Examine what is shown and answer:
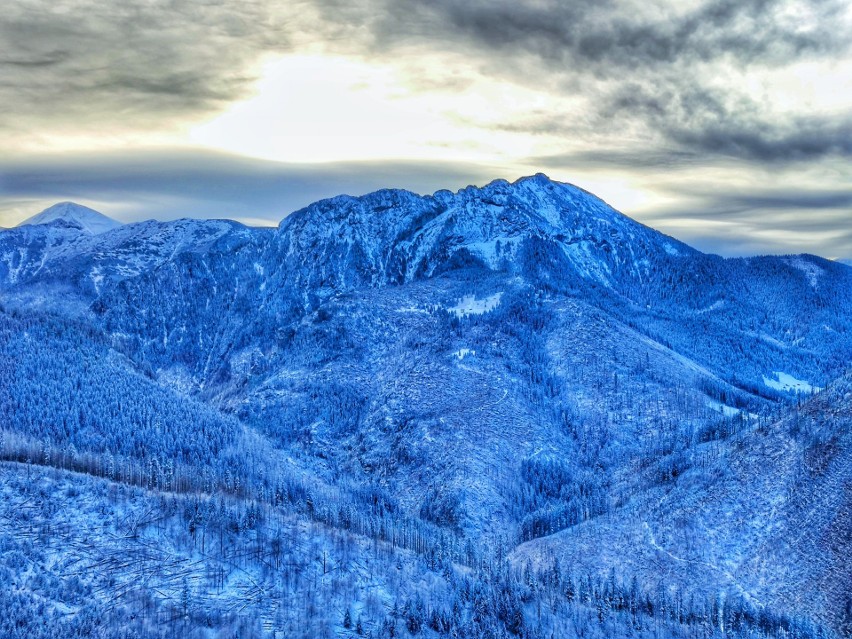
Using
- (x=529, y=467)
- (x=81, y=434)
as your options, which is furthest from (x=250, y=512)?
(x=529, y=467)

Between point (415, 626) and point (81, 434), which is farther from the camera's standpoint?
point (81, 434)

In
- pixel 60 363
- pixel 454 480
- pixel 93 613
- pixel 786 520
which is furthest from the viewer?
pixel 454 480

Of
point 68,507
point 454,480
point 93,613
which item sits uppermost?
point 68,507

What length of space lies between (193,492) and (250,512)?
30.8 feet

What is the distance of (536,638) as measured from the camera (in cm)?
7712

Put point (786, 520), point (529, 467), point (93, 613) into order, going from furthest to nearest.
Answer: point (529, 467)
point (786, 520)
point (93, 613)

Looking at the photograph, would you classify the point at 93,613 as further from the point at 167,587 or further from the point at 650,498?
the point at 650,498

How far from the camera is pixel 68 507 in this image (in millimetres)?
76750

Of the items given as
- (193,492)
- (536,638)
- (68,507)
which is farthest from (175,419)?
(536,638)

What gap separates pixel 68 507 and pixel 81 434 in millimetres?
54361

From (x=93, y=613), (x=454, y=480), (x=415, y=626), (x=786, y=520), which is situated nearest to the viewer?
(x=93, y=613)

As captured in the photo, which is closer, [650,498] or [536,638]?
[536,638]

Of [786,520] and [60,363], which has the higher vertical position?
[60,363]

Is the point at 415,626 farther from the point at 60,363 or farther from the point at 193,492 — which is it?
the point at 60,363
